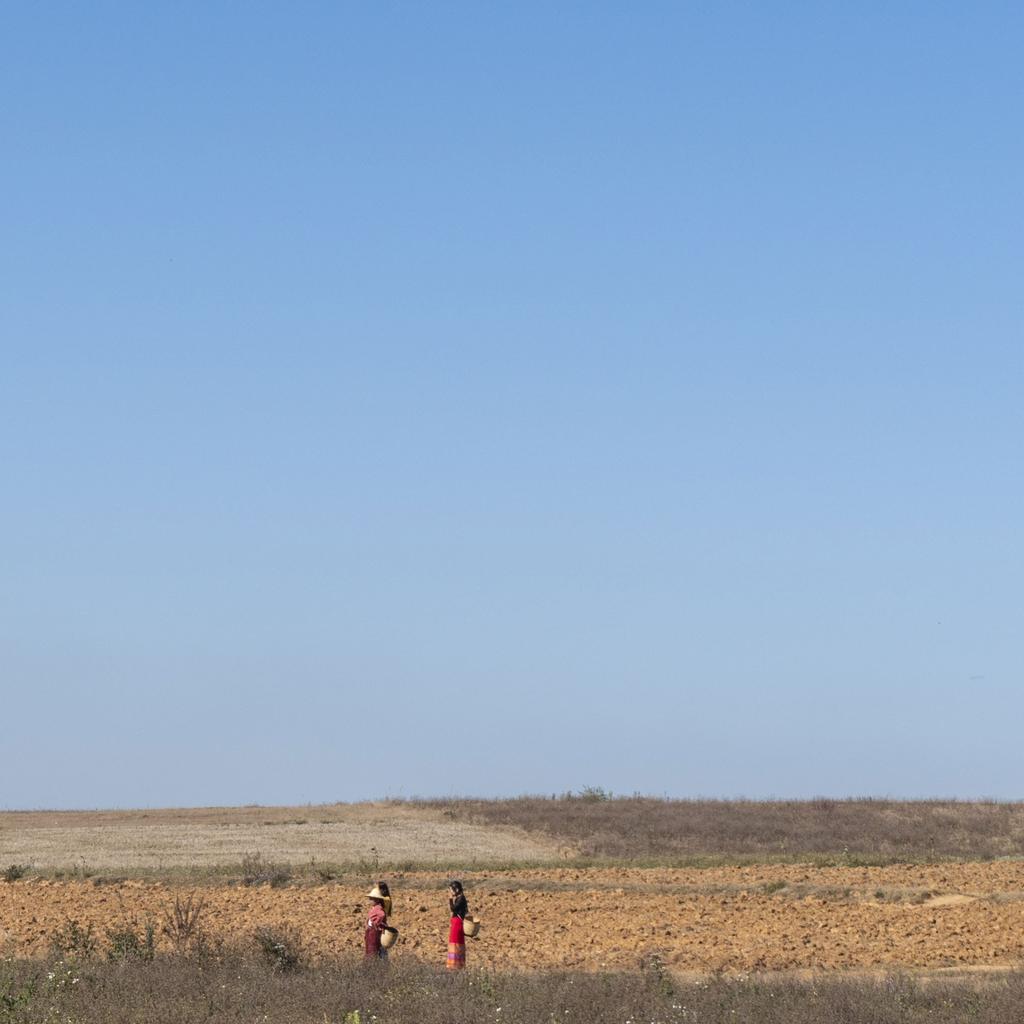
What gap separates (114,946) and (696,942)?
8.13 metres

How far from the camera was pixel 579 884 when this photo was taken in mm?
28766

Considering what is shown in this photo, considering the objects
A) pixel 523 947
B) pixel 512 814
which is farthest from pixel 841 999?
pixel 512 814

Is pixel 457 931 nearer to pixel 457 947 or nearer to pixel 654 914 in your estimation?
pixel 457 947

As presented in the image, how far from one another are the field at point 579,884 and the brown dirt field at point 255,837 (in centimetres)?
12

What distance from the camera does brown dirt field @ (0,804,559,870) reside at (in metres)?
36.3

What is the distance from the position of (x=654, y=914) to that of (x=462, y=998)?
34.6 ft

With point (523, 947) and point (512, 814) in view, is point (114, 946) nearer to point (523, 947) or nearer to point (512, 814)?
point (523, 947)

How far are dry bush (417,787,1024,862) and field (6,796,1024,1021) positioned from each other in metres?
0.12

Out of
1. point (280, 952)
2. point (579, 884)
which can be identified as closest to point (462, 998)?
point (280, 952)

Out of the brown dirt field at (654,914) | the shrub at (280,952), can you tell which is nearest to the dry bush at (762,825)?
the brown dirt field at (654,914)

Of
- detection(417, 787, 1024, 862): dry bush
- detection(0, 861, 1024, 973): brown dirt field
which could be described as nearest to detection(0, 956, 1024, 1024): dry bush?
detection(0, 861, 1024, 973): brown dirt field

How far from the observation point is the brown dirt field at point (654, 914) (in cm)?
2067

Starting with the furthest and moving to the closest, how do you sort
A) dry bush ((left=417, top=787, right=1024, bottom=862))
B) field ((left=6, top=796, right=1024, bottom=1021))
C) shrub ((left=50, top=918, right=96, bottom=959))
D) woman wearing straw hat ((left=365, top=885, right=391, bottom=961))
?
dry bush ((left=417, top=787, right=1024, bottom=862)) → field ((left=6, top=796, right=1024, bottom=1021)) → shrub ((left=50, top=918, right=96, bottom=959)) → woman wearing straw hat ((left=365, top=885, right=391, bottom=961))

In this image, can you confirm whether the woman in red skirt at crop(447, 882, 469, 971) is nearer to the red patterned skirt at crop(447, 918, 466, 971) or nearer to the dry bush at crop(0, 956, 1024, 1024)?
the red patterned skirt at crop(447, 918, 466, 971)
